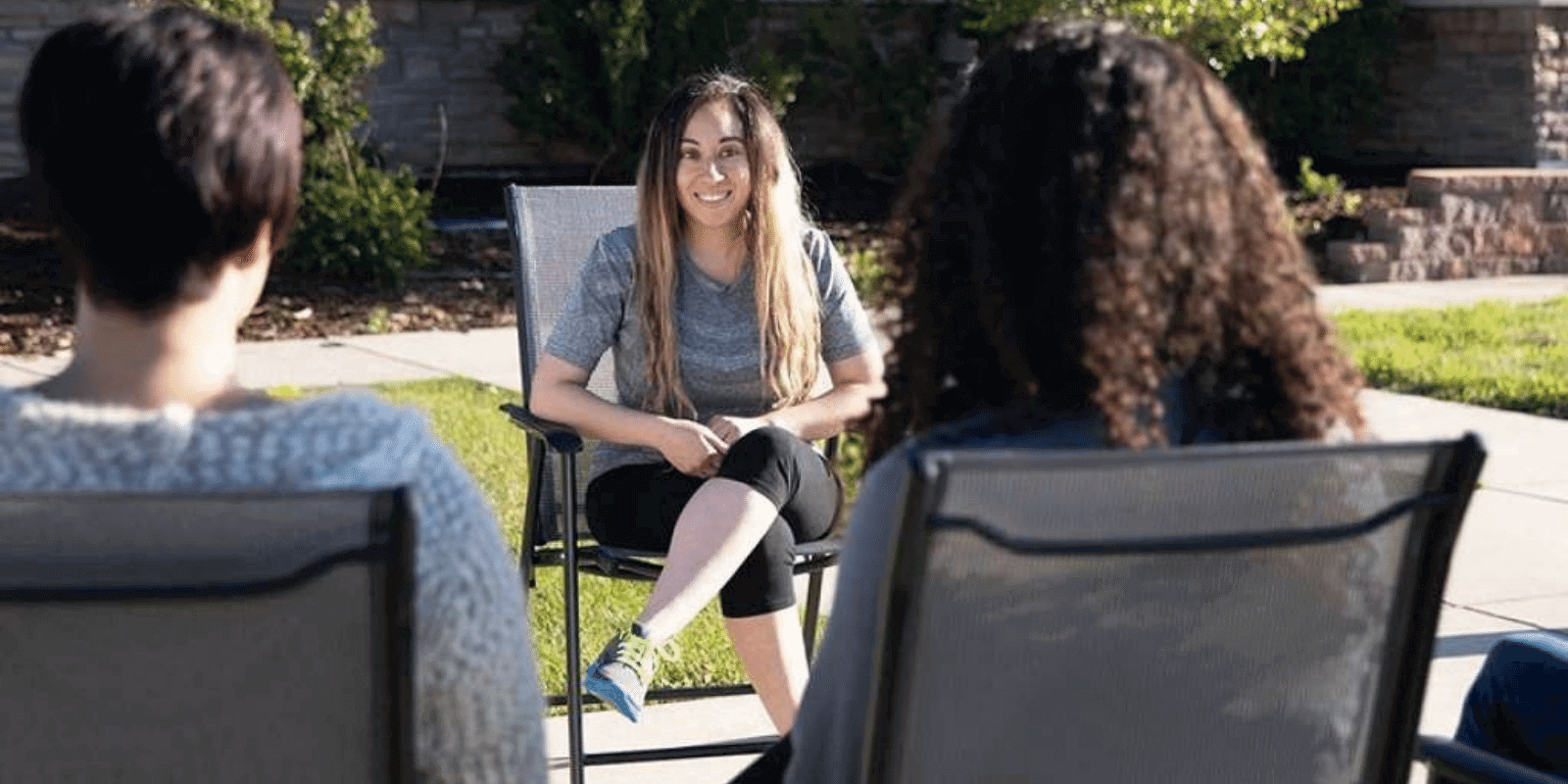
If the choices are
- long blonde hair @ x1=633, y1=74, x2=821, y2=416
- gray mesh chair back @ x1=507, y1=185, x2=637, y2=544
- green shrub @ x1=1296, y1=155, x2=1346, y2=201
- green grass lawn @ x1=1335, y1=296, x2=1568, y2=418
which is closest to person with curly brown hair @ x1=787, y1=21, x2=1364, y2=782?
long blonde hair @ x1=633, y1=74, x2=821, y2=416

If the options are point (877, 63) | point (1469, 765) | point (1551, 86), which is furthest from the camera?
point (1551, 86)

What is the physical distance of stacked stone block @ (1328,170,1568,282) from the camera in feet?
39.5

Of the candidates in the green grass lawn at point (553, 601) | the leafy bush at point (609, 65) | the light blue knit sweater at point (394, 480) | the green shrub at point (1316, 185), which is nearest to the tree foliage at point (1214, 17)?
the green shrub at point (1316, 185)

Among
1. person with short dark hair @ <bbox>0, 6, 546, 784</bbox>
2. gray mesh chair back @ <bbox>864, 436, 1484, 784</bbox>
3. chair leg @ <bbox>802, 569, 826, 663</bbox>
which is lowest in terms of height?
chair leg @ <bbox>802, 569, 826, 663</bbox>

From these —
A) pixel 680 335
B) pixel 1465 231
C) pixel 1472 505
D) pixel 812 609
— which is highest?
pixel 680 335

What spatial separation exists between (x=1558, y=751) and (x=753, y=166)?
78.7 inches

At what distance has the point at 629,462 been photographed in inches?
173

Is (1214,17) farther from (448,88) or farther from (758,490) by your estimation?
(758,490)

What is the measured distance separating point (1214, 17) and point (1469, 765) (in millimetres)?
9436

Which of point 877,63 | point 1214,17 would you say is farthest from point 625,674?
point 877,63

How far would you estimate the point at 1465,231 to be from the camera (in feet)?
40.6

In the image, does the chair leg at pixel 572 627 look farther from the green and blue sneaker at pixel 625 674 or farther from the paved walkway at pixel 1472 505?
the paved walkway at pixel 1472 505

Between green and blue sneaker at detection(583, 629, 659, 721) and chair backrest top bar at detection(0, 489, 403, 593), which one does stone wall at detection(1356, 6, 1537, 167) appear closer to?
green and blue sneaker at detection(583, 629, 659, 721)

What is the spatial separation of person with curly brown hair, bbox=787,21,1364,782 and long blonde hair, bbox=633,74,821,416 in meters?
2.06
